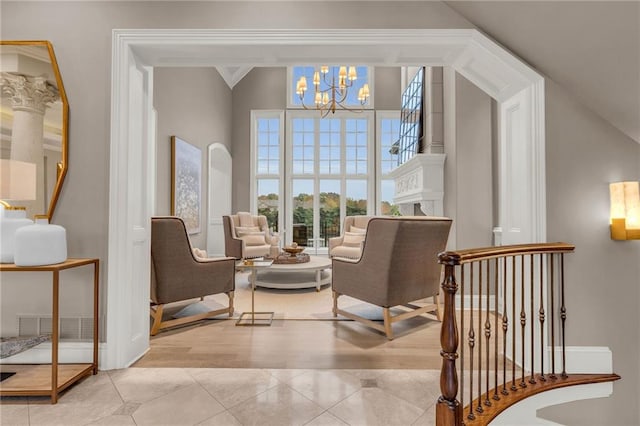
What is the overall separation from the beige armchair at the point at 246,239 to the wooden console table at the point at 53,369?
346cm

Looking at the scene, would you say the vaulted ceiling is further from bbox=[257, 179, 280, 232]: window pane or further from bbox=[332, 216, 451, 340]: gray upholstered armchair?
bbox=[257, 179, 280, 232]: window pane

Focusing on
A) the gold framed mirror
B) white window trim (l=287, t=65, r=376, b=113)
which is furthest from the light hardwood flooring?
white window trim (l=287, t=65, r=376, b=113)

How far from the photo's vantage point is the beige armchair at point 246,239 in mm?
5621

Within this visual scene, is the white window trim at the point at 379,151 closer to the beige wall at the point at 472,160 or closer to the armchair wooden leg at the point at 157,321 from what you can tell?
the beige wall at the point at 472,160

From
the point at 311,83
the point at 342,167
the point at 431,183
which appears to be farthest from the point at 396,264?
the point at 311,83

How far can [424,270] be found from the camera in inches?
115

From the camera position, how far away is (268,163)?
7.36 meters

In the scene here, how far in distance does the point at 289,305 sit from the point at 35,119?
2.78 m

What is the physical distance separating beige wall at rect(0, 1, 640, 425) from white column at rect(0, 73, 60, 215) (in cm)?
13

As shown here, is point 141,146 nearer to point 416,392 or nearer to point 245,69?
point 416,392

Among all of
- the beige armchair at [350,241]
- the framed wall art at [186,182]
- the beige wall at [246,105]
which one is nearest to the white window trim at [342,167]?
the beige wall at [246,105]

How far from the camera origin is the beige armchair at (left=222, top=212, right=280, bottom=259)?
5.62m

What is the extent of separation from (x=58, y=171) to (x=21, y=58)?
80 centimetres

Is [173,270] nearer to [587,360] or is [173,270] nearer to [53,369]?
[53,369]
